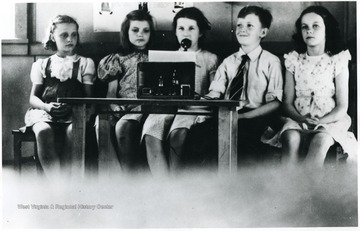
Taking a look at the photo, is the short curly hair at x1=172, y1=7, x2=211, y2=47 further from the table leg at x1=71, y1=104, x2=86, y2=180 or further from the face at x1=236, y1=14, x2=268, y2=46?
the table leg at x1=71, y1=104, x2=86, y2=180

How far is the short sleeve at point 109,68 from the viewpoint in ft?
13.9

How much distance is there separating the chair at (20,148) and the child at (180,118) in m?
0.87

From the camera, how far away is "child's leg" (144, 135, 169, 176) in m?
4.07

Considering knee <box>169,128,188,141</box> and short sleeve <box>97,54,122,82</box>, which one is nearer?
knee <box>169,128,188,141</box>

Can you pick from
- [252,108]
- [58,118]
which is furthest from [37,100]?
[252,108]

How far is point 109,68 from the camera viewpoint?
423 cm

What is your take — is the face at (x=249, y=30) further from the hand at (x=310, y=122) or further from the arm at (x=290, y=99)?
the hand at (x=310, y=122)

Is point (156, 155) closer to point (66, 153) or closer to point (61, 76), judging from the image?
point (66, 153)

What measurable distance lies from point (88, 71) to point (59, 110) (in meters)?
0.39

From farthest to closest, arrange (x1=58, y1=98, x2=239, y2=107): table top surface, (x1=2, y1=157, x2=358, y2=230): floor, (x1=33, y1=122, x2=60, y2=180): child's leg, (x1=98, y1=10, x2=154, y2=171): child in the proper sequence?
(x1=98, y1=10, x2=154, y2=171): child < (x1=33, y1=122, x2=60, y2=180): child's leg < (x1=2, y1=157, x2=358, y2=230): floor < (x1=58, y1=98, x2=239, y2=107): table top surface

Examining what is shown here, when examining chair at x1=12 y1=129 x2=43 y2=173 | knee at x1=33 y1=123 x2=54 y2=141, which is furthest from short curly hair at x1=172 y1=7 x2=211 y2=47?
chair at x1=12 y1=129 x2=43 y2=173

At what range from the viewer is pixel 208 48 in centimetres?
424

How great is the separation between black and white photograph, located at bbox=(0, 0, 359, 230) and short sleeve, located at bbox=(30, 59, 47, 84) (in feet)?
0.04

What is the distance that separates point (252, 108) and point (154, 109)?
2.59 feet
